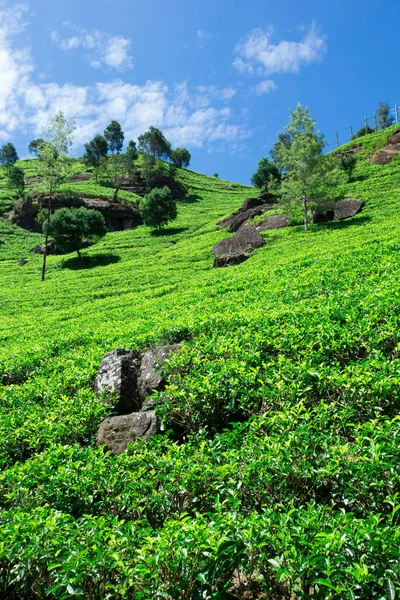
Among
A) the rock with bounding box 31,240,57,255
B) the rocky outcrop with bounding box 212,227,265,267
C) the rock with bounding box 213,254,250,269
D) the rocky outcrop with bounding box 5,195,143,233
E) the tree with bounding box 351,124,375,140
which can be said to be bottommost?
the rock with bounding box 213,254,250,269

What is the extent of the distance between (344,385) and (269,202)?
184 ft

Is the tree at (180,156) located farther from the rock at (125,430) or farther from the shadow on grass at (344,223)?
the rock at (125,430)

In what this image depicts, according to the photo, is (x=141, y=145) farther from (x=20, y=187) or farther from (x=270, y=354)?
(x=270, y=354)

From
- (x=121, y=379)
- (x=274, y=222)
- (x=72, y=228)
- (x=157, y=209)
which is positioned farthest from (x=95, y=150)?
(x=121, y=379)

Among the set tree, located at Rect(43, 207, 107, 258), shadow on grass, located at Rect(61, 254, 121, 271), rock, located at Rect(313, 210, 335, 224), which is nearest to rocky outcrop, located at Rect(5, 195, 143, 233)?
tree, located at Rect(43, 207, 107, 258)

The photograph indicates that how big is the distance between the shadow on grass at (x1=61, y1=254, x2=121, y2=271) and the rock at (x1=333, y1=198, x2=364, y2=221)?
27.3 m

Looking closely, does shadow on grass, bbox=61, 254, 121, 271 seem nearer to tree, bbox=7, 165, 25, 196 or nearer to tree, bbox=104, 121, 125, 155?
tree, bbox=7, 165, 25, 196

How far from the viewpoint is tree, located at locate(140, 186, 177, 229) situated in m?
64.1

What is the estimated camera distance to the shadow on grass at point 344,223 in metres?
33.7

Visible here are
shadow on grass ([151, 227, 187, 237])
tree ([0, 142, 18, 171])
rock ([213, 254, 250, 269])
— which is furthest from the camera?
tree ([0, 142, 18, 171])

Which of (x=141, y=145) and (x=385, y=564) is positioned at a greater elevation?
(x=141, y=145)

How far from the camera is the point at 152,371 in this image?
970 centimetres

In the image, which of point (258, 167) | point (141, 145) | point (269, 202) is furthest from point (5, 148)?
point (269, 202)

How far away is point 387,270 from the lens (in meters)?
13.9
